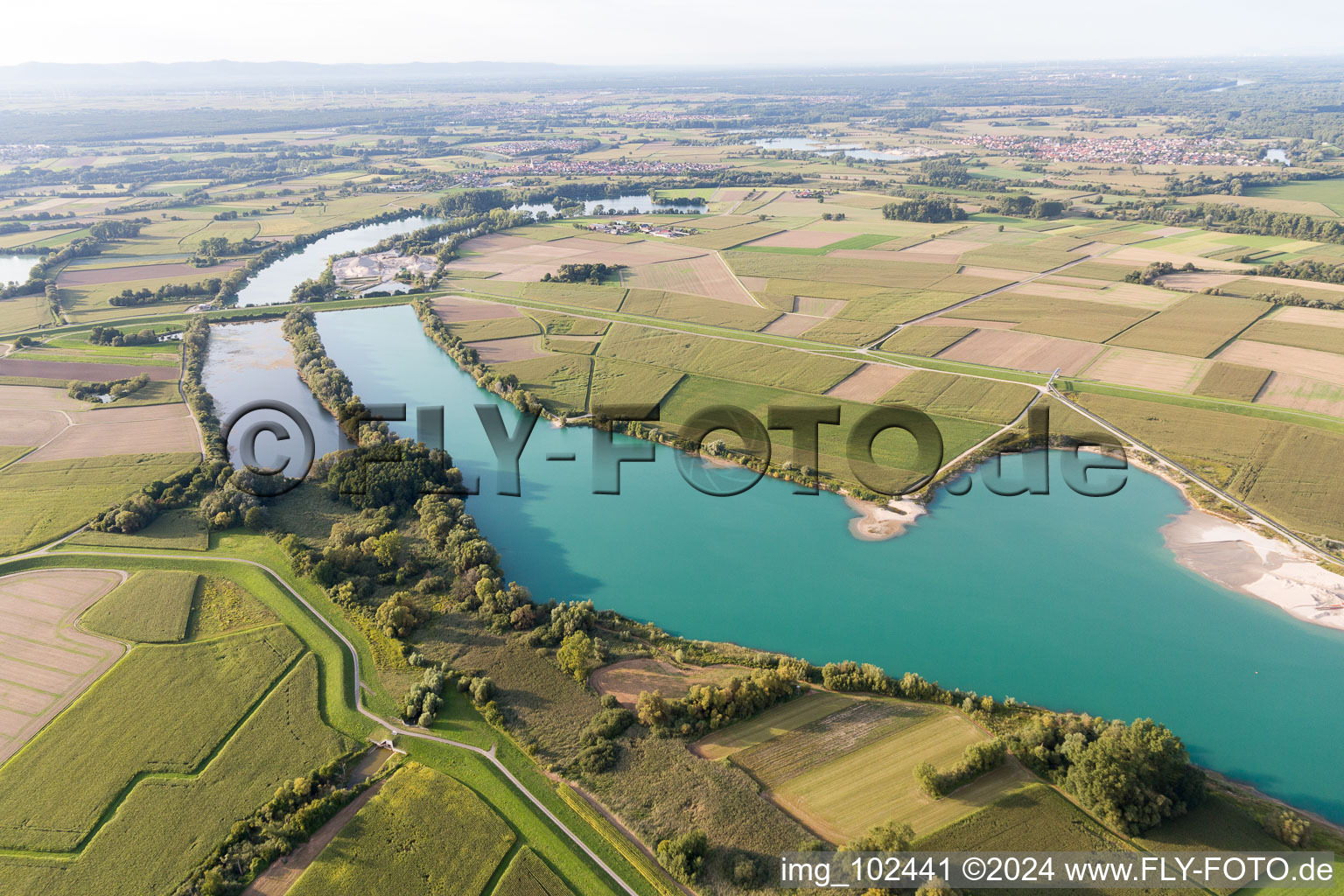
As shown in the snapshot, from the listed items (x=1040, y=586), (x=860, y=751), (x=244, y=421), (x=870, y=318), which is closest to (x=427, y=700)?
(x=860, y=751)

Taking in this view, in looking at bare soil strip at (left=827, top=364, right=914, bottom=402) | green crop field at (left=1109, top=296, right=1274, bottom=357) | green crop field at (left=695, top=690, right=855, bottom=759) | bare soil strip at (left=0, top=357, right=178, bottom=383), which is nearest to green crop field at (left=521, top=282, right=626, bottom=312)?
bare soil strip at (left=827, top=364, right=914, bottom=402)

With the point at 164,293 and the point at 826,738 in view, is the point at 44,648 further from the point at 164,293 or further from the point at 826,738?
the point at 164,293

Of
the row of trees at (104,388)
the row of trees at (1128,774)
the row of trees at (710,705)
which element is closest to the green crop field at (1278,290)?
the row of trees at (1128,774)

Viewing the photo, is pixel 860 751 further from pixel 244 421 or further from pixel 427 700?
pixel 244 421

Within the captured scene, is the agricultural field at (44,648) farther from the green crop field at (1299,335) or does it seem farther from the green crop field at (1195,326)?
the green crop field at (1299,335)

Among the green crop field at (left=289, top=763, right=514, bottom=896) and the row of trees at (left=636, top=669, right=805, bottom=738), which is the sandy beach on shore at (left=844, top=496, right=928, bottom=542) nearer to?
the row of trees at (left=636, top=669, right=805, bottom=738)

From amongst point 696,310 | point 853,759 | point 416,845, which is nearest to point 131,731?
point 416,845
